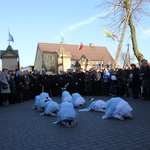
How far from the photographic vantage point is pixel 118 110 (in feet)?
30.7

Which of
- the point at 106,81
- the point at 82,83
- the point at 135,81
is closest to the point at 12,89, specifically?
the point at 82,83

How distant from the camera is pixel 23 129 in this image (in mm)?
8305

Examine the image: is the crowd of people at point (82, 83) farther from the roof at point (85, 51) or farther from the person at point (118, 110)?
the roof at point (85, 51)

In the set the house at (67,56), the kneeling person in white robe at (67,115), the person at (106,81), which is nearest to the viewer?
the kneeling person in white robe at (67,115)

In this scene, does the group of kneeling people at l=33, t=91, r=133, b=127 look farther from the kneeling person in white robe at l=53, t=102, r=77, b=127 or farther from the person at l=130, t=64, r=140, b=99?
the person at l=130, t=64, r=140, b=99

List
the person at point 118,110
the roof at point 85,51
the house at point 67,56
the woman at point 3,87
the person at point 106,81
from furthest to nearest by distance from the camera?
the roof at point 85,51 < the house at point 67,56 < the person at point 106,81 < the woman at point 3,87 < the person at point 118,110

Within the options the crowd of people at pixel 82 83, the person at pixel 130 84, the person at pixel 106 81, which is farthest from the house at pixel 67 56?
the person at pixel 130 84

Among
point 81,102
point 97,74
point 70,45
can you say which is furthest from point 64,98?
point 70,45

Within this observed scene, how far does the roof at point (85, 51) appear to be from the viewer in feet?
257

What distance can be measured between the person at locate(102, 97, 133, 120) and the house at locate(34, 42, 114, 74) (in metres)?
48.9

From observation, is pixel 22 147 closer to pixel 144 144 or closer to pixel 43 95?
pixel 144 144

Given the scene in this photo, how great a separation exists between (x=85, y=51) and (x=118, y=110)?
73429mm

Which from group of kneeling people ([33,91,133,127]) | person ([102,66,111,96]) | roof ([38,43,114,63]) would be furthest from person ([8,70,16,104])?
roof ([38,43,114,63])

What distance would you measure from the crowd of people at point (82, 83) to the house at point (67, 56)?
38.7 metres
